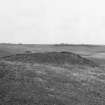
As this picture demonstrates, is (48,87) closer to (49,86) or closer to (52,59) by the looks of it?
(49,86)

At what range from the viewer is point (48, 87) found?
1573cm

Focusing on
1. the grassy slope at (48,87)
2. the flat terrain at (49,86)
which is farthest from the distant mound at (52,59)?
the grassy slope at (48,87)

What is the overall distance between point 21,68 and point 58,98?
6846 millimetres

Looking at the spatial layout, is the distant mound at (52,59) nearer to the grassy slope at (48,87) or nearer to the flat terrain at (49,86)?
the flat terrain at (49,86)

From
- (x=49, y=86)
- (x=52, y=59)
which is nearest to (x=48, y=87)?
(x=49, y=86)

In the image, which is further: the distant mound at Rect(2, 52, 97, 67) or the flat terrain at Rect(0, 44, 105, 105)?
the distant mound at Rect(2, 52, 97, 67)

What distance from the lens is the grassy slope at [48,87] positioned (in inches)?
537

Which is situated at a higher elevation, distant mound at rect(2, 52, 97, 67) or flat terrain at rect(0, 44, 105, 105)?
distant mound at rect(2, 52, 97, 67)

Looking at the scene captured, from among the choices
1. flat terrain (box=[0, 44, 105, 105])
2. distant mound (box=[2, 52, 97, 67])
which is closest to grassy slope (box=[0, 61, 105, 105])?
flat terrain (box=[0, 44, 105, 105])

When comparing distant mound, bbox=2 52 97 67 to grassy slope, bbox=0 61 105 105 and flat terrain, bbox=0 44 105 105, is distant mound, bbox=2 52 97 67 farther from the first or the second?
grassy slope, bbox=0 61 105 105

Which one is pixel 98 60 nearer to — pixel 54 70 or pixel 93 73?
pixel 93 73

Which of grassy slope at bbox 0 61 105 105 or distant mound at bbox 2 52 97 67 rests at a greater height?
distant mound at bbox 2 52 97 67

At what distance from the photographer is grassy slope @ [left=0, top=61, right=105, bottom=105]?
13633 mm

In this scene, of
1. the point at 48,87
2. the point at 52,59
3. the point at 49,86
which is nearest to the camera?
the point at 48,87
